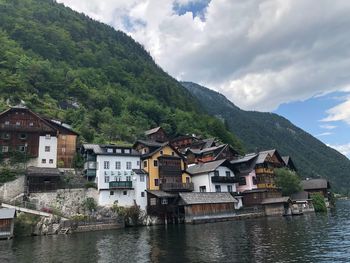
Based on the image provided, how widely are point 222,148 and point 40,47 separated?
4572 inches

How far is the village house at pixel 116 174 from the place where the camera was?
66188mm

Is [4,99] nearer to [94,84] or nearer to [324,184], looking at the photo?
[94,84]

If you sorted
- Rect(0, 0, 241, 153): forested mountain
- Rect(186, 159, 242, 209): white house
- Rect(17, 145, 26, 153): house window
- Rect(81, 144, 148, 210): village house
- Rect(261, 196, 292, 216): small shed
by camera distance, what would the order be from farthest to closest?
Answer: Rect(0, 0, 241, 153): forested mountain < Rect(186, 159, 242, 209): white house < Rect(261, 196, 292, 216): small shed < Rect(17, 145, 26, 153): house window < Rect(81, 144, 148, 210): village house

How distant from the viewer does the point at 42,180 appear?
6256cm

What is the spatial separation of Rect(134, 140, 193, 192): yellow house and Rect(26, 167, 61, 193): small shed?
740 inches

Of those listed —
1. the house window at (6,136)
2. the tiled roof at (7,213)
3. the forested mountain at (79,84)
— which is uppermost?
the forested mountain at (79,84)

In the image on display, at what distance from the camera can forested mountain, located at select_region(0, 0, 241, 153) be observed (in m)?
109

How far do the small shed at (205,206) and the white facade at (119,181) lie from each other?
904 centimetres

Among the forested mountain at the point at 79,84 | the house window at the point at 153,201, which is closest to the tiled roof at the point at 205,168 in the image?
the house window at the point at 153,201

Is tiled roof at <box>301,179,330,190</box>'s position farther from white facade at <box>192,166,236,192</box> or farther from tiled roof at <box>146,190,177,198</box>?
tiled roof at <box>146,190,177,198</box>

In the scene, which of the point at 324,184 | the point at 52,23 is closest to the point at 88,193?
the point at 324,184

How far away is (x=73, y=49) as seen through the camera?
179m

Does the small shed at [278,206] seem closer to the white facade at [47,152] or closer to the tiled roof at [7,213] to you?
the white facade at [47,152]

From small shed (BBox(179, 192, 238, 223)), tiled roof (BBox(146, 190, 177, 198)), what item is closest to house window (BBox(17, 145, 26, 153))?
tiled roof (BBox(146, 190, 177, 198))
